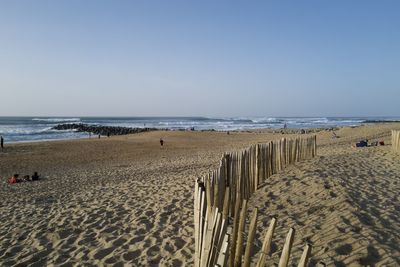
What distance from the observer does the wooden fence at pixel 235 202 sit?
293 centimetres

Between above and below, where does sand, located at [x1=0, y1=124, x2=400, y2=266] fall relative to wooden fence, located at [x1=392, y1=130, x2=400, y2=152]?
below

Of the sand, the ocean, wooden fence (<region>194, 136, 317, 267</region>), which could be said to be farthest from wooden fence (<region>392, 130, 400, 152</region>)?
the ocean

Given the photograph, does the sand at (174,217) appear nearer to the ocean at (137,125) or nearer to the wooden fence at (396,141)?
the wooden fence at (396,141)

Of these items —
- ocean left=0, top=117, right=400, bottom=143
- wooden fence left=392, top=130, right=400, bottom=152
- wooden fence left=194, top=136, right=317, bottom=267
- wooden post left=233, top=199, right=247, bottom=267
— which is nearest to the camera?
wooden fence left=194, top=136, right=317, bottom=267

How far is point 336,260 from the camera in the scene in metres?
4.36

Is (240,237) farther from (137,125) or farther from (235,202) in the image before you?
(137,125)

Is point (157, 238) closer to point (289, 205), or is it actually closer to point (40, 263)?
point (40, 263)

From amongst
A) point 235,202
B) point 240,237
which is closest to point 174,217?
point 235,202

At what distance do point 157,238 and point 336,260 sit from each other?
2.71 metres

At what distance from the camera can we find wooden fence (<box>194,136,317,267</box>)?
2934mm

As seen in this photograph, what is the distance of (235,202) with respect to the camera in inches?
242

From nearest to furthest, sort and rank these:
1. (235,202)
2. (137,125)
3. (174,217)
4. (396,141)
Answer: (235,202) < (174,217) < (396,141) < (137,125)

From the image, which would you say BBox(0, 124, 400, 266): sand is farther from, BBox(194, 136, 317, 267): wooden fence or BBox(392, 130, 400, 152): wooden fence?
BBox(392, 130, 400, 152): wooden fence

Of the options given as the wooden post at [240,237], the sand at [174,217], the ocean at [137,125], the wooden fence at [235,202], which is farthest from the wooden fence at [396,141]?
the ocean at [137,125]
